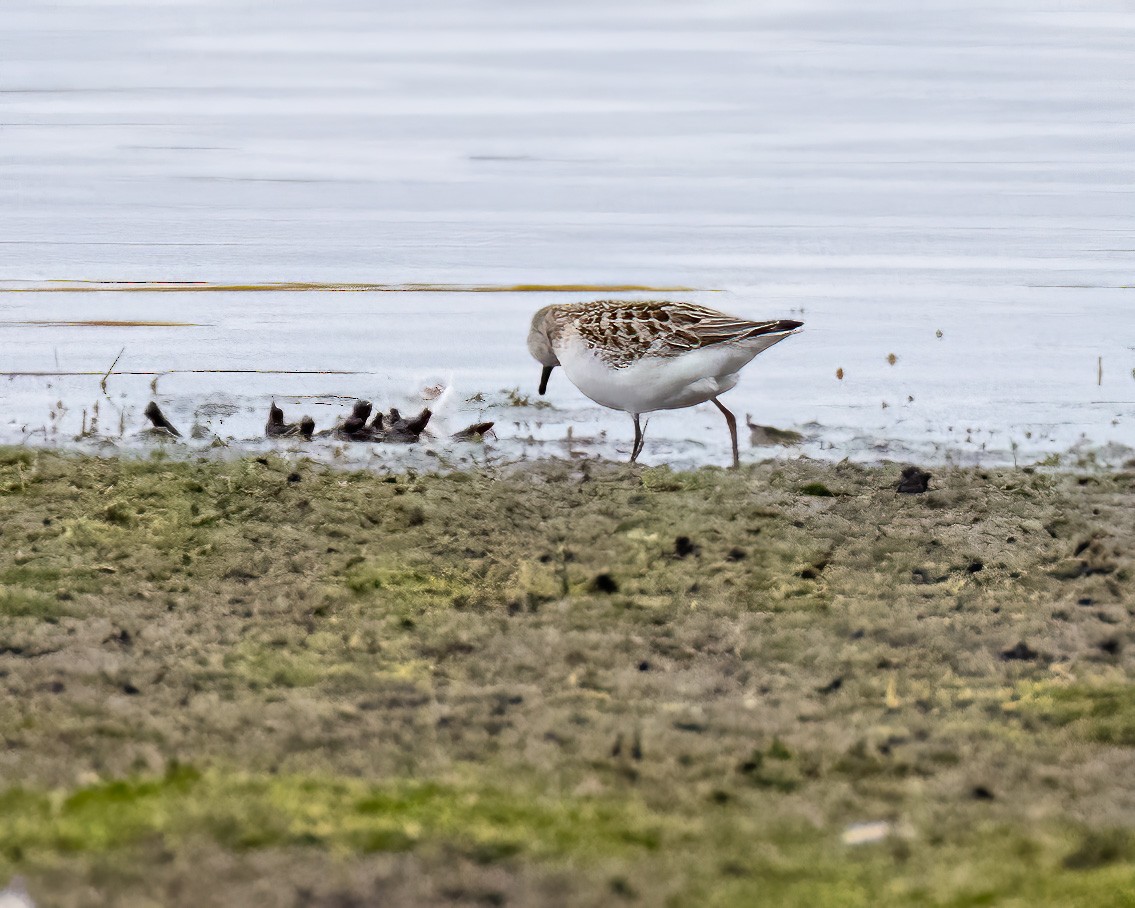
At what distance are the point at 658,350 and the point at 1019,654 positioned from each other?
3270mm

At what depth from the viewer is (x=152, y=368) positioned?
11008 mm

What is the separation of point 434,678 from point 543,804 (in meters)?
1.26

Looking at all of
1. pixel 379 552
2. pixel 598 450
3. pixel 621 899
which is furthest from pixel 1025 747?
pixel 598 450

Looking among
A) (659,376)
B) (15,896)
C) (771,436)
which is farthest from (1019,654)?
(771,436)

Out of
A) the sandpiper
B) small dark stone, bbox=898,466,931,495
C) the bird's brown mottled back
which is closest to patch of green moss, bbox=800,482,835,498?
small dark stone, bbox=898,466,931,495

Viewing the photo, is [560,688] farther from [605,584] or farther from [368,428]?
[368,428]

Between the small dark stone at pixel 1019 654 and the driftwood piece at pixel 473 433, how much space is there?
473cm

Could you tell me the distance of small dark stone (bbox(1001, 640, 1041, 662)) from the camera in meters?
5.48

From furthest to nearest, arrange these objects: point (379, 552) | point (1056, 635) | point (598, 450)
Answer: point (598, 450), point (379, 552), point (1056, 635)

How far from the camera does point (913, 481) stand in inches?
323

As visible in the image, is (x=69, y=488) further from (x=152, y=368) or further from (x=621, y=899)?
(x=621, y=899)

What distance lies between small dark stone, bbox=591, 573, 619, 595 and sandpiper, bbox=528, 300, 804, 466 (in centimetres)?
216

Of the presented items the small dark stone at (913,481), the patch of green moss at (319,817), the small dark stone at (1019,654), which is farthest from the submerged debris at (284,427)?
the patch of green moss at (319,817)

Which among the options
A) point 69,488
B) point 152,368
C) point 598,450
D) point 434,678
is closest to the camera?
point 434,678
